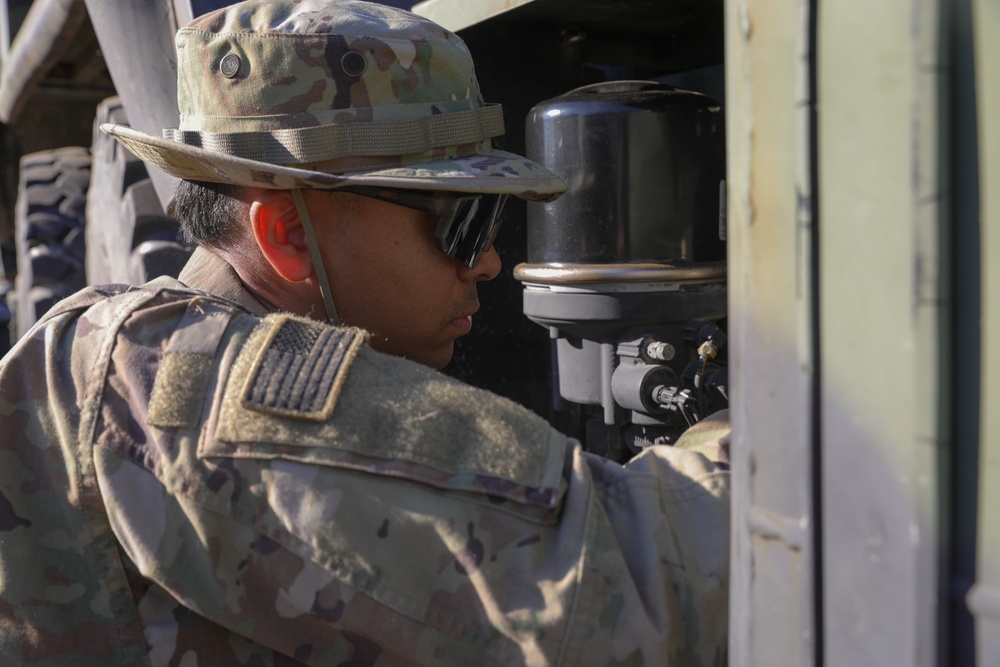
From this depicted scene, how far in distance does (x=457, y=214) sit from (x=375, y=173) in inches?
5.5

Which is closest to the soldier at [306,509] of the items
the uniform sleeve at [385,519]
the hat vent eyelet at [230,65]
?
the uniform sleeve at [385,519]

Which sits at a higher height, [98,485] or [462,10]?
[462,10]

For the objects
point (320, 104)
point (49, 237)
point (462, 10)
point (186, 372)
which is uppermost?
point (462, 10)

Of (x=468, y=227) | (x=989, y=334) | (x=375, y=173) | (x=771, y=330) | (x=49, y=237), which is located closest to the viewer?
(x=989, y=334)

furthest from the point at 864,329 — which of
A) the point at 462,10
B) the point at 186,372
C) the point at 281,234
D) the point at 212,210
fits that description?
the point at 462,10

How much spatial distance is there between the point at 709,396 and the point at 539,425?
71cm

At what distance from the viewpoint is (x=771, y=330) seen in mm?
870

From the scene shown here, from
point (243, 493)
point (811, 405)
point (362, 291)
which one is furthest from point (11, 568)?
point (811, 405)

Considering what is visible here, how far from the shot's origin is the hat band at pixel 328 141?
1402 mm

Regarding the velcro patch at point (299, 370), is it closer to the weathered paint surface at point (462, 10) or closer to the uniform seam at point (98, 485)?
the uniform seam at point (98, 485)

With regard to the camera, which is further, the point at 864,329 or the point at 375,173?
the point at 375,173

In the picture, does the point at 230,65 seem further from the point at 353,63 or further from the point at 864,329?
the point at 864,329

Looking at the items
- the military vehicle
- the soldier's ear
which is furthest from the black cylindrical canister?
the military vehicle

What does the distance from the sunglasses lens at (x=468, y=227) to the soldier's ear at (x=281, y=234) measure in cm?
19
